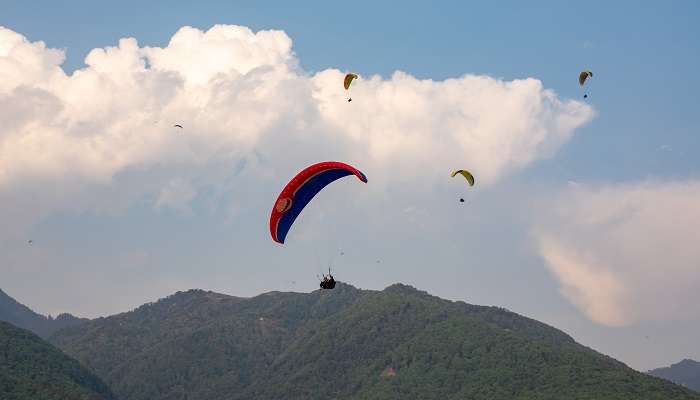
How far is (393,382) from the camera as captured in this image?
188875 mm

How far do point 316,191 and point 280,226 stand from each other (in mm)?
3102

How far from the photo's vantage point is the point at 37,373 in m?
162

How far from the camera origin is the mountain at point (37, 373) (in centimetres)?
13638

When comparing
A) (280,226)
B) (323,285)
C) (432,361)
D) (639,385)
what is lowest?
(323,285)

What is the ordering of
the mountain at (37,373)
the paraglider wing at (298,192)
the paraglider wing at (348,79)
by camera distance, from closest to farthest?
the paraglider wing at (298,192), the paraglider wing at (348,79), the mountain at (37,373)

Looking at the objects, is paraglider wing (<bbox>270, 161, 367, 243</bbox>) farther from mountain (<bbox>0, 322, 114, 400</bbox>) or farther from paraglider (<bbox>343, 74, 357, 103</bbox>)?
mountain (<bbox>0, 322, 114, 400</bbox>)

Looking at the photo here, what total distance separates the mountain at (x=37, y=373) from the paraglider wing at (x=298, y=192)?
102761mm

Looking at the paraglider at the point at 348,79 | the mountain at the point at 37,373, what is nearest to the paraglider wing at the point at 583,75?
the paraglider at the point at 348,79

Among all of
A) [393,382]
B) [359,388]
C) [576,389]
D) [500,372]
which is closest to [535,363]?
[500,372]

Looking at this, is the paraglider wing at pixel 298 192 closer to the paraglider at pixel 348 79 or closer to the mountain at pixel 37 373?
the paraglider at pixel 348 79

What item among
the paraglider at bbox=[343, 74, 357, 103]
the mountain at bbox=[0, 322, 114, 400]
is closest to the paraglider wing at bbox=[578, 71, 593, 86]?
the paraglider at bbox=[343, 74, 357, 103]

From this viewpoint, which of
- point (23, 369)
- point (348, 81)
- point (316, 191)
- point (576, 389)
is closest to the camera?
point (316, 191)

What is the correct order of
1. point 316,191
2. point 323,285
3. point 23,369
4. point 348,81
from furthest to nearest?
point 23,369 < point 348,81 < point 316,191 < point 323,285

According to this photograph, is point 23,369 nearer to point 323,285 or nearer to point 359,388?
point 359,388
